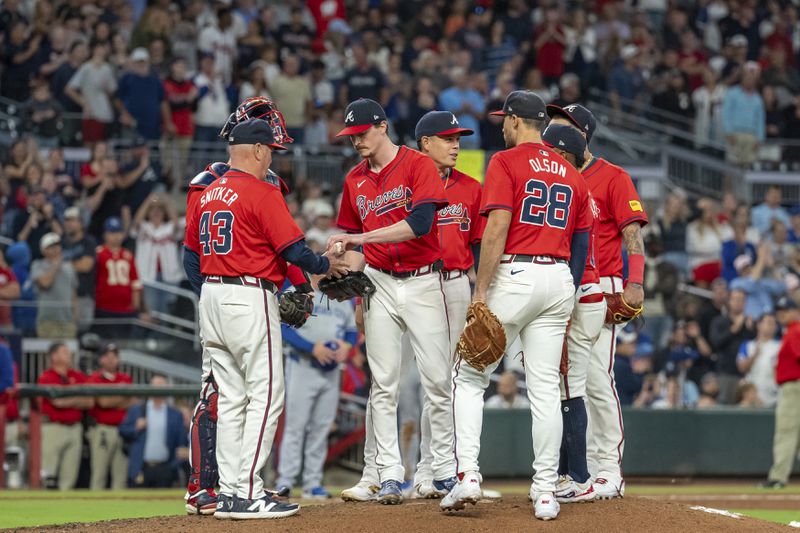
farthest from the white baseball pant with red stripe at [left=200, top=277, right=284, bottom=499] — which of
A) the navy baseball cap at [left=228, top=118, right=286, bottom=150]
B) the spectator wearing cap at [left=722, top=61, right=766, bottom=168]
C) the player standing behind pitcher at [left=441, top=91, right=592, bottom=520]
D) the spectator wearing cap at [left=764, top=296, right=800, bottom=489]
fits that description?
the spectator wearing cap at [left=722, top=61, right=766, bottom=168]

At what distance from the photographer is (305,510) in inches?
298

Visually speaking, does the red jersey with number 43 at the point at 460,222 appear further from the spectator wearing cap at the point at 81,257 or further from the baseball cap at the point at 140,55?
the baseball cap at the point at 140,55

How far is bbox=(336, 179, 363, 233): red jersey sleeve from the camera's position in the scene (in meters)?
8.09

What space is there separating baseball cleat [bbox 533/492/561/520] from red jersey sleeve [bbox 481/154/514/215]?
1623mm

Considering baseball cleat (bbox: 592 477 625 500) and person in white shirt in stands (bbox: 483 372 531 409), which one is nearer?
baseball cleat (bbox: 592 477 625 500)

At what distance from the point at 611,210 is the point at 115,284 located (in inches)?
302

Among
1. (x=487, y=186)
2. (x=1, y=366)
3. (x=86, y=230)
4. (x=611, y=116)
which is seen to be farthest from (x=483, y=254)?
(x=611, y=116)

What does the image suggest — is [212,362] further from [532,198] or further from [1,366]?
[1,366]

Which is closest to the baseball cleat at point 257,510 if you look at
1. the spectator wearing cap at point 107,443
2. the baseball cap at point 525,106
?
the baseball cap at point 525,106

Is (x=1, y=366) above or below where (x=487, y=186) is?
below

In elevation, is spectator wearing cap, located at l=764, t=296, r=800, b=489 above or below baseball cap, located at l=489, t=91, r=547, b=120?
below

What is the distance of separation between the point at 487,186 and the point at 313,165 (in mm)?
10362

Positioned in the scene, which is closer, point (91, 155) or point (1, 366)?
point (1, 366)

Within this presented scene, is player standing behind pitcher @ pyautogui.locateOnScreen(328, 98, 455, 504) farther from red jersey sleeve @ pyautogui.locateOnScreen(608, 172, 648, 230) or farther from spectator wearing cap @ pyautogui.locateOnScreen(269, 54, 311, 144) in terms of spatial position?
spectator wearing cap @ pyautogui.locateOnScreen(269, 54, 311, 144)
